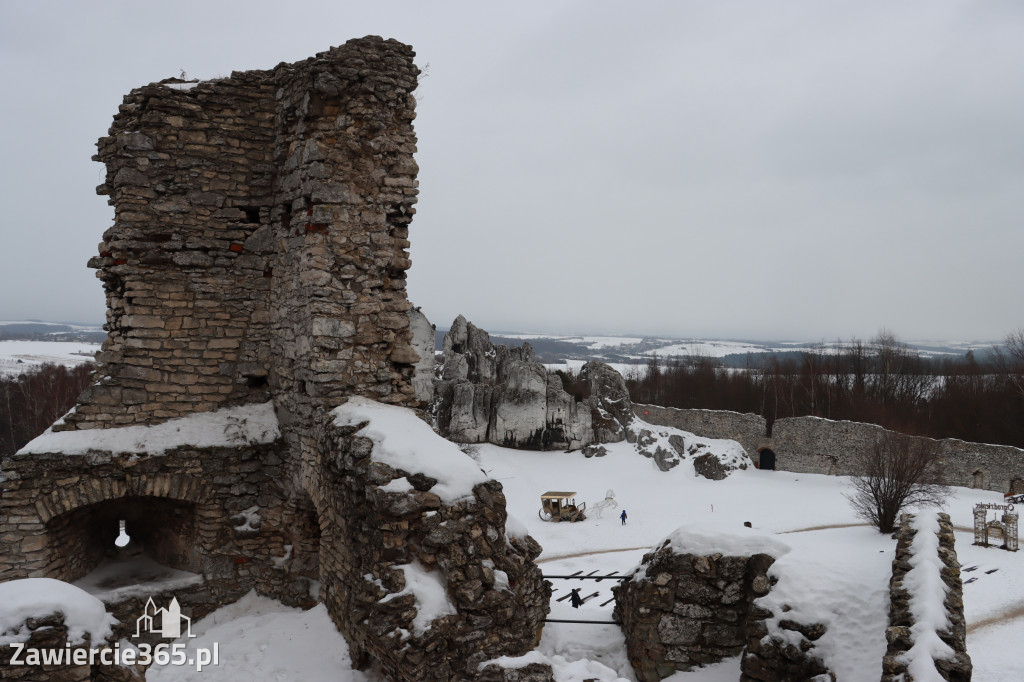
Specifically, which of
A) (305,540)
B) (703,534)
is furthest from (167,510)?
(703,534)

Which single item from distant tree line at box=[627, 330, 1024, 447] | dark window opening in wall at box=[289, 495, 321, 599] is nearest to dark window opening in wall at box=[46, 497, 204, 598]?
dark window opening in wall at box=[289, 495, 321, 599]

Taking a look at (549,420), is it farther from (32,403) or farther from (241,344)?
(32,403)

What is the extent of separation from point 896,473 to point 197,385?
1687 centimetres

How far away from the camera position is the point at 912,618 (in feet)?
18.1

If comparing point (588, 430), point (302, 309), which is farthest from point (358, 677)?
point (588, 430)

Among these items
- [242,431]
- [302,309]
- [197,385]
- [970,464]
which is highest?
[302,309]

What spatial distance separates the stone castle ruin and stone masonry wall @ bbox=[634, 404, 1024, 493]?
906 inches

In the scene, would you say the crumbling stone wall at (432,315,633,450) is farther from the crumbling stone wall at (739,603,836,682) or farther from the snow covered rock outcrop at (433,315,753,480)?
the crumbling stone wall at (739,603,836,682)

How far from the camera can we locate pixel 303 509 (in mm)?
7238

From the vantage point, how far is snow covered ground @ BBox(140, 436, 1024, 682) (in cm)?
596

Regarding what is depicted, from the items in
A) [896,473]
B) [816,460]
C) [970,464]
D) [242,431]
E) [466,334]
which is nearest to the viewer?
[242,431]

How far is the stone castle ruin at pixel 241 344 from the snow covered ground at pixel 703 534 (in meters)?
0.61

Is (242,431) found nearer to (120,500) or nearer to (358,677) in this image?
(120,500)

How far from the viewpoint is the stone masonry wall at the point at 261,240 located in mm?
6875
